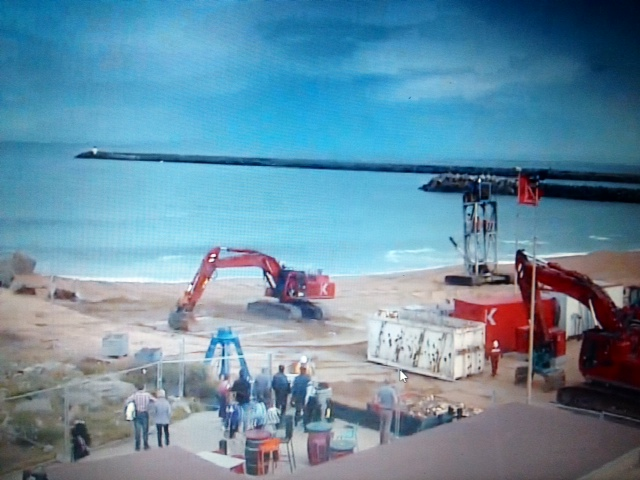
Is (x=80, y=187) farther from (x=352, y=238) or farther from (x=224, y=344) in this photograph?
(x=352, y=238)

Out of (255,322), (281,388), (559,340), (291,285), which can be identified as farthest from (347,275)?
(559,340)

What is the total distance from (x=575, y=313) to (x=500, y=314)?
16.5 inches

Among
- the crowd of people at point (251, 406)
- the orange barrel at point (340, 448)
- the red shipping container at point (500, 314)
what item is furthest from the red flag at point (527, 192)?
the orange barrel at point (340, 448)

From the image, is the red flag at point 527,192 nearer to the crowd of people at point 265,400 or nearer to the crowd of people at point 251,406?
the crowd of people at point 251,406

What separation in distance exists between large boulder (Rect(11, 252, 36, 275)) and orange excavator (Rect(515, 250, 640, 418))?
7.49ft

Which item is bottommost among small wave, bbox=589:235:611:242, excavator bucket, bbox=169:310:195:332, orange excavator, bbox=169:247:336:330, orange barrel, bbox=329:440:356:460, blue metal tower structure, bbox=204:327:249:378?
orange barrel, bbox=329:440:356:460

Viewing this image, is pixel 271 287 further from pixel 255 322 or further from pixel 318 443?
pixel 318 443

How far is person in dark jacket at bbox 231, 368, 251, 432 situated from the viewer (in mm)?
3092

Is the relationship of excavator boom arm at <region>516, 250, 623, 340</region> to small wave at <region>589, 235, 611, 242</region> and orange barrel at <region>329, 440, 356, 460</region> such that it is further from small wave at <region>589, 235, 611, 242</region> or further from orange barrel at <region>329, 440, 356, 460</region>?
orange barrel at <region>329, 440, 356, 460</region>

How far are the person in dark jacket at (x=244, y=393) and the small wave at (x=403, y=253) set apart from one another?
81 centimetres

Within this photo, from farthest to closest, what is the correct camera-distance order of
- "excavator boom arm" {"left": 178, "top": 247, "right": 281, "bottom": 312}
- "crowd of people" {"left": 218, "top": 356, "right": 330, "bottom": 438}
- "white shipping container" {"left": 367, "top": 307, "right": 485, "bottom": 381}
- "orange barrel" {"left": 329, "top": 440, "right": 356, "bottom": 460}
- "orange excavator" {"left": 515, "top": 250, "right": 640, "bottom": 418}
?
"orange excavator" {"left": 515, "top": 250, "right": 640, "bottom": 418} → "white shipping container" {"left": 367, "top": 307, "right": 485, "bottom": 381} → "orange barrel" {"left": 329, "top": 440, "right": 356, "bottom": 460} → "crowd of people" {"left": 218, "top": 356, "right": 330, "bottom": 438} → "excavator boom arm" {"left": 178, "top": 247, "right": 281, "bottom": 312}

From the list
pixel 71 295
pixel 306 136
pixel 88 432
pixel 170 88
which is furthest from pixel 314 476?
pixel 170 88

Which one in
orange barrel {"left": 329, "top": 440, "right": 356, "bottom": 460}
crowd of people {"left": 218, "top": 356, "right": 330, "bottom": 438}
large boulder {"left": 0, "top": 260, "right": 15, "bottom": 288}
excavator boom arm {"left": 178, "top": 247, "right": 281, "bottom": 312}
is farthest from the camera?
orange barrel {"left": 329, "top": 440, "right": 356, "bottom": 460}

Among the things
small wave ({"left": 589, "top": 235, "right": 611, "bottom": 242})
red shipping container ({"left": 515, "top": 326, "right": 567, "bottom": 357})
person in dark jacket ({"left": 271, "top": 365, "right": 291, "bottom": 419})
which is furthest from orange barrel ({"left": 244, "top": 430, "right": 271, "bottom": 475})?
small wave ({"left": 589, "top": 235, "right": 611, "bottom": 242})
